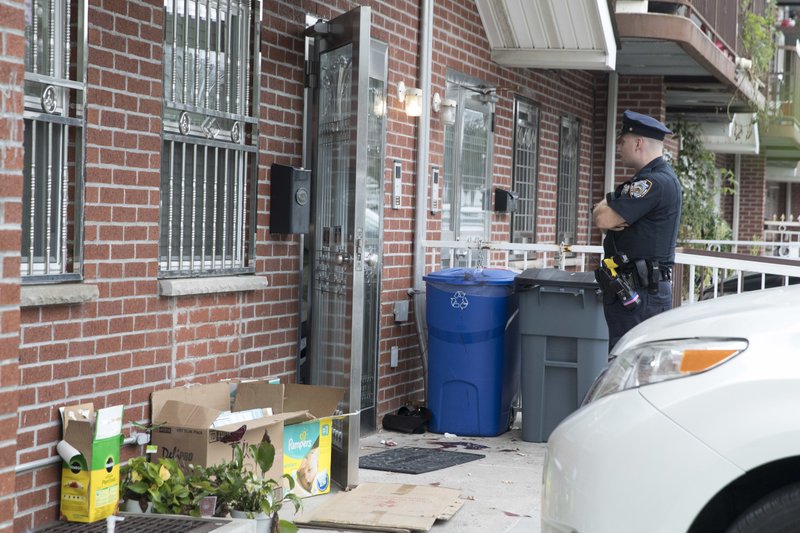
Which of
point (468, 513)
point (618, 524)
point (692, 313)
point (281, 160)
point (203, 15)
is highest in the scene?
point (203, 15)

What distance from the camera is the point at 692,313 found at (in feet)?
11.9

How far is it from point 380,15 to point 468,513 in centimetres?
372

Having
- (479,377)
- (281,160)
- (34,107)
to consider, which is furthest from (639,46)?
(34,107)

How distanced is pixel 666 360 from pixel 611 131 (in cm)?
1076

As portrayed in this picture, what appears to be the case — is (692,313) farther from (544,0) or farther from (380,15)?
(544,0)

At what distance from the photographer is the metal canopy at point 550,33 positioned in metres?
9.29

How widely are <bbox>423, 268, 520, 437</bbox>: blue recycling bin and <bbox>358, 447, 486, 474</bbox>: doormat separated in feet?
1.89

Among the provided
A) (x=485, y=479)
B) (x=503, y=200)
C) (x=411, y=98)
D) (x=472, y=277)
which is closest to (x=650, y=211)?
(x=472, y=277)

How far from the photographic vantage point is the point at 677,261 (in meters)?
7.45

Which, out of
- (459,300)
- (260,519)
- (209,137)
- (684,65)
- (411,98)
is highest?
(684,65)

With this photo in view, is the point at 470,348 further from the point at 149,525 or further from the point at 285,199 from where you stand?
the point at 149,525

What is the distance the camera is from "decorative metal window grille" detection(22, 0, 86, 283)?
15.5 ft

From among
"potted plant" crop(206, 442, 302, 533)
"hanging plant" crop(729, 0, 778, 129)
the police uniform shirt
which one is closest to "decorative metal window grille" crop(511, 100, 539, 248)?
"hanging plant" crop(729, 0, 778, 129)

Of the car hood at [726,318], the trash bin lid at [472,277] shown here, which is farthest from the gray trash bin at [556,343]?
the car hood at [726,318]
